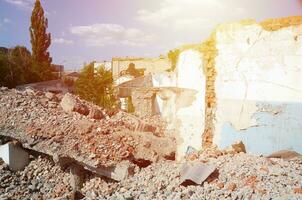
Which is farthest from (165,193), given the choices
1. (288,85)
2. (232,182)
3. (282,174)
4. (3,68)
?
(3,68)

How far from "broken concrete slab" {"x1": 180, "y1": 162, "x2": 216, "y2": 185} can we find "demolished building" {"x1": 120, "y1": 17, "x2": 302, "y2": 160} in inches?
48.9

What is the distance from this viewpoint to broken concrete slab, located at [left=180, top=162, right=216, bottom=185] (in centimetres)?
480

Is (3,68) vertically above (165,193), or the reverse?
(3,68)

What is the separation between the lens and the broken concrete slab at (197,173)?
480 centimetres

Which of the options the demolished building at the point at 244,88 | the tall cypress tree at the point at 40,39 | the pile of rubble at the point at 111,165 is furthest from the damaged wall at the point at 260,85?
the tall cypress tree at the point at 40,39

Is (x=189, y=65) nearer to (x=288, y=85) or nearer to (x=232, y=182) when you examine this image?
(x=288, y=85)

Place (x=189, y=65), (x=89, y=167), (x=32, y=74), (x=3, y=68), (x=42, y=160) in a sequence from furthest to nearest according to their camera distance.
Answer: (x=32, y=74) < (x=3, y=68) < (x=42, y=160) < (x=89, y=167) < (x=189, y=65)

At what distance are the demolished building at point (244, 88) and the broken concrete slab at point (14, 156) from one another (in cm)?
419

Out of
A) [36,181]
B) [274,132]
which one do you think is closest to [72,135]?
[36,181]

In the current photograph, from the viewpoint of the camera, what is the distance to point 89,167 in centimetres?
731

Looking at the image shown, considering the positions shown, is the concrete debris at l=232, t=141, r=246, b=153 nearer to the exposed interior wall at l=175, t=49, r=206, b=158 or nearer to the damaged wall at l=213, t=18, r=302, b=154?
the damaged wall at l=213, t=18, r=302, b=154

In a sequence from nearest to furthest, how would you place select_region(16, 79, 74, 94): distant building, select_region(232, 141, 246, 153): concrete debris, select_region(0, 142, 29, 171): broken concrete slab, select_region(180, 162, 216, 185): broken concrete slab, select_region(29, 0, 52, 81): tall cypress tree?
select_region(180, 162, 216, 185): broken concrete slab
select_region(232, 141, 246, 153): concrete debris
select_region(0, 142, 29, 171): broken concrete slab
select_region(16, 79, 74, 94): distant building
select_region(29, 0, 52, 81): tall cypress tree

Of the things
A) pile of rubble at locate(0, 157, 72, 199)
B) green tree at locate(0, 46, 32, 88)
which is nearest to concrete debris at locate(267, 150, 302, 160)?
pile of rubble at locate(0, 157, 72, 199)

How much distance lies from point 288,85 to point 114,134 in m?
4.99
